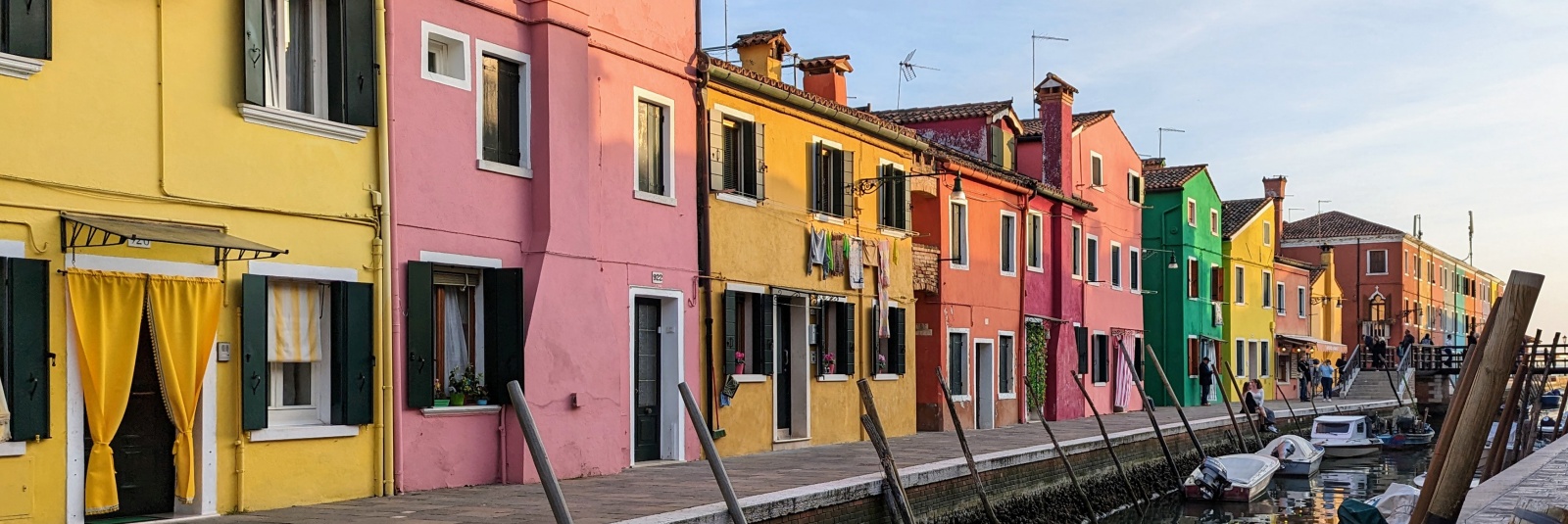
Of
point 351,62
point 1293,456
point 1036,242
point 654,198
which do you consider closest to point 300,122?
point 351,62

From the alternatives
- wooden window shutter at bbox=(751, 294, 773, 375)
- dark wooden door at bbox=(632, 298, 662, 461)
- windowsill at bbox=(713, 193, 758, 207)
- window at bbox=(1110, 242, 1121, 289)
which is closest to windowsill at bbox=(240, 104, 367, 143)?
dark wooden door at bbox=(632, 298, 662, 461)

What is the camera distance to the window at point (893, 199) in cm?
2470

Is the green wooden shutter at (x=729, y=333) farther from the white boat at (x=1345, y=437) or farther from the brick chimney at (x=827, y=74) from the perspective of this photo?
→ the white boat at (x=1345, y=437)

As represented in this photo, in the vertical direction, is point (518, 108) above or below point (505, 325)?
above

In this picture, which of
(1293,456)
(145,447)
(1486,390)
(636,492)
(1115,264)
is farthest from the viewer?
(1115,264)

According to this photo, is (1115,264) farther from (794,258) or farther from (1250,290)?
(794,258)

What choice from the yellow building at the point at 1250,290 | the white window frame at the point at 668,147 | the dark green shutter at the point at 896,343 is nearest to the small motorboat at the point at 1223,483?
the dark green shutter at the point at 896,343

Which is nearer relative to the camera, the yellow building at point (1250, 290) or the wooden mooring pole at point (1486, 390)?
the wooden mooring pole at point (1486, 390)

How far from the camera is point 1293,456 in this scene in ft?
97.3

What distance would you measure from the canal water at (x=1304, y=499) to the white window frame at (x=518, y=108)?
460 inches

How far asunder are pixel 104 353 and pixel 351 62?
3.53 meters

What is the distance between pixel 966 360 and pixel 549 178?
1402cm

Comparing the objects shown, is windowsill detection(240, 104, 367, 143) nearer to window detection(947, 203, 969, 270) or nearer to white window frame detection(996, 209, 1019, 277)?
window detection(947, 203, 969, 270)

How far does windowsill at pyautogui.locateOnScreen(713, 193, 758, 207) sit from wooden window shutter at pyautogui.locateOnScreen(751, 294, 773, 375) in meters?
1.26
